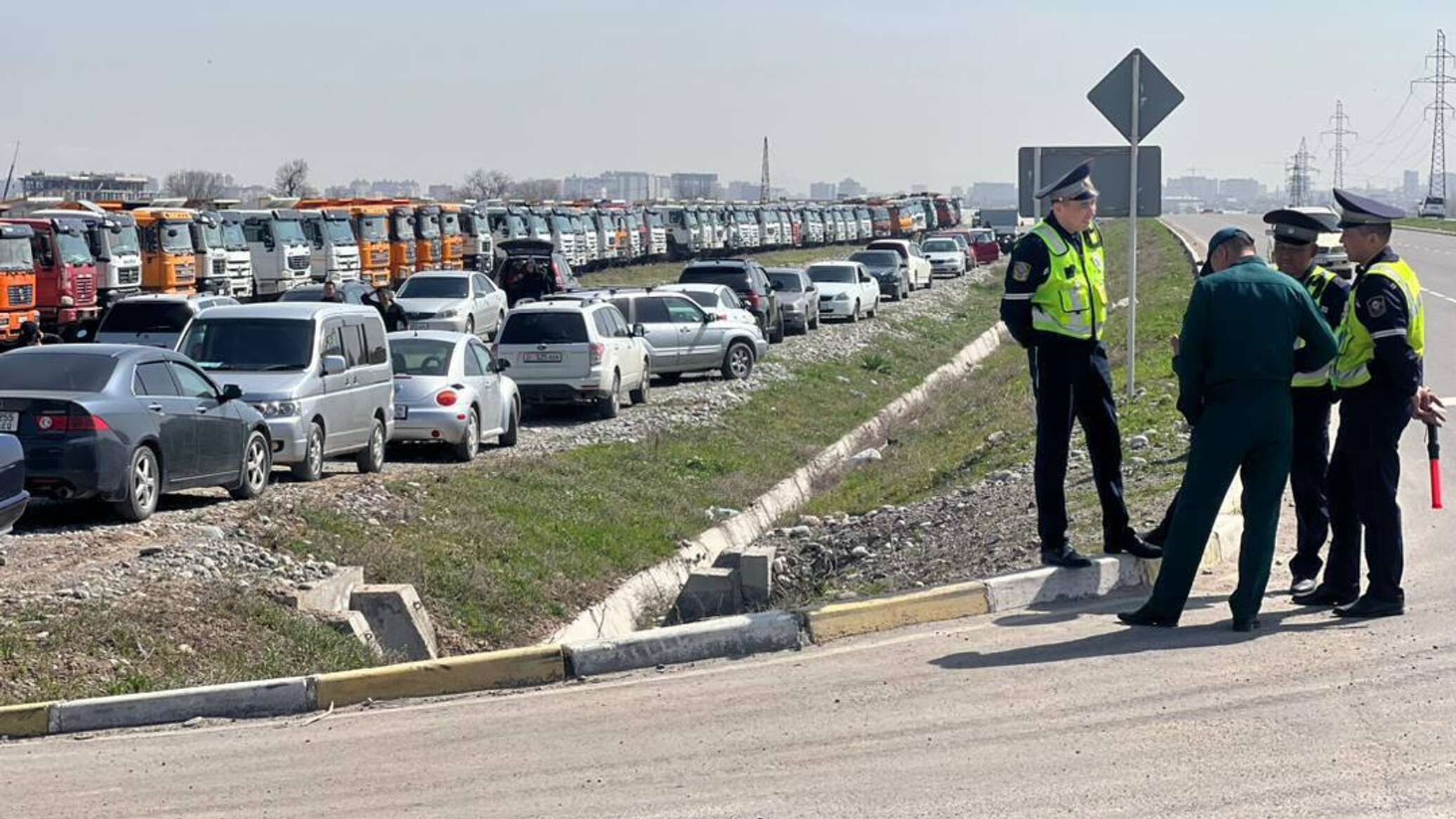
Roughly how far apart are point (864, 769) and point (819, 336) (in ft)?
118

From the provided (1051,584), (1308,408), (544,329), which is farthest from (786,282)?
(1308,408)

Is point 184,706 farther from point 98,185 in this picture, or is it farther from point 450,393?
point 98,185

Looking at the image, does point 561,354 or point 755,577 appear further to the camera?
point 561,354

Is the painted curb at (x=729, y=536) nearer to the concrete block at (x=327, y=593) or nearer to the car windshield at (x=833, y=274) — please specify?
the concrete block at (x=327, y=593)

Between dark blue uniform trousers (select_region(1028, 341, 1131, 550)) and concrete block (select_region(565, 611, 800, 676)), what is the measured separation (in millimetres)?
Answer: 1681

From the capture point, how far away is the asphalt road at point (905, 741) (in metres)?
6.74

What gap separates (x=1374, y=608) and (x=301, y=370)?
11829mm

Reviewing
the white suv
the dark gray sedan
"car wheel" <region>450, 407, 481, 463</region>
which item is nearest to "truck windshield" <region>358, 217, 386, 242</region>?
the white suv

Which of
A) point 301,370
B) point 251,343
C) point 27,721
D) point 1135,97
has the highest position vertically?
point 1135,97

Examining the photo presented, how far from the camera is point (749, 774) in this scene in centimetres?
714

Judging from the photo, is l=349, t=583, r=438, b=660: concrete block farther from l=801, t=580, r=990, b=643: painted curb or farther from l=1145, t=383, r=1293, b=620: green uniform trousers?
l=1145, t=383, r=1293, b=620: green uniform trousers

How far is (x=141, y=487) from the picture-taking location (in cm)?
1450

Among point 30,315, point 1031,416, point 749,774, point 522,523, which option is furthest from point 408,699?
point 30,315

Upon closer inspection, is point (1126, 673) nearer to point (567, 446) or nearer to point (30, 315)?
point (567, 446)
